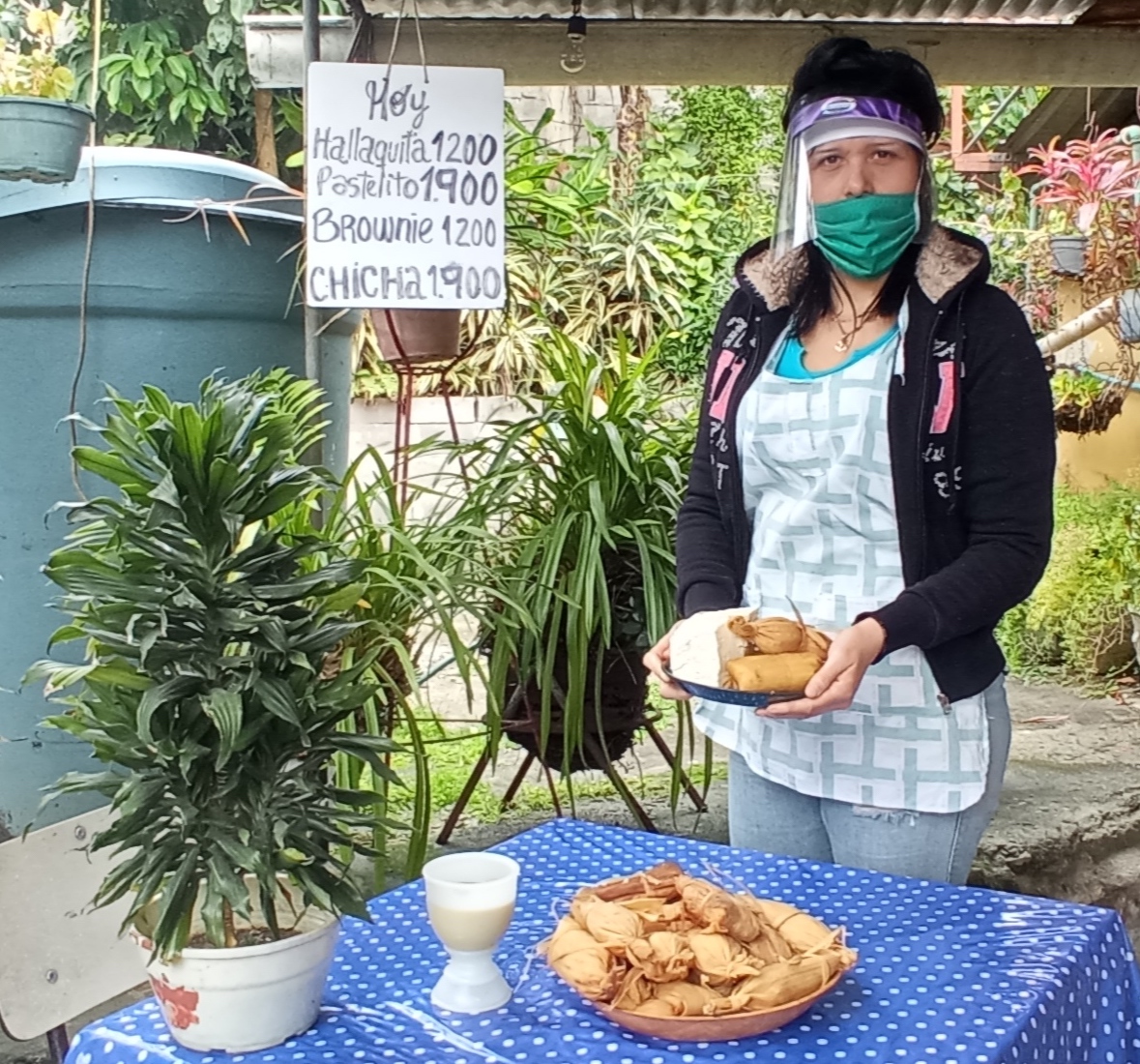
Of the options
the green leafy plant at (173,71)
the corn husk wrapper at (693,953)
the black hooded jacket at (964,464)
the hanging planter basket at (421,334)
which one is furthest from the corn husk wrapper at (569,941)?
the green leafy plant at (173,71)

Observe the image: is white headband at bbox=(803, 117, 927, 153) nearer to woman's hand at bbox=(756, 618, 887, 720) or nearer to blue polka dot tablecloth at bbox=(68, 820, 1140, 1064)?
woman's hand at bbox=(756, 618, 887, 720)

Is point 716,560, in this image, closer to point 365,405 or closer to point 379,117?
point 379,117

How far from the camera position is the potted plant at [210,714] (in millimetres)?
978

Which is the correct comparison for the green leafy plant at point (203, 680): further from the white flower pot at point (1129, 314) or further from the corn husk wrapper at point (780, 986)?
the white flower pot at point (1129, 314)

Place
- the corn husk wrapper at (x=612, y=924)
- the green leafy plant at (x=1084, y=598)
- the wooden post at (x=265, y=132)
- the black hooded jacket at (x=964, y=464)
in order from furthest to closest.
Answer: the wooden post at (x=265, y=132)
the green leafy plant at (x=1084, y=598)
the black hooded jacket at (x=964, y=464)
the corn husk wrapper at (x=612, y=924)

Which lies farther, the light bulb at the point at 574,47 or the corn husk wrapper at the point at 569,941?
the light bulb at the point at 574,47

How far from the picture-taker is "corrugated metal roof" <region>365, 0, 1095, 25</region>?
223 centimetres

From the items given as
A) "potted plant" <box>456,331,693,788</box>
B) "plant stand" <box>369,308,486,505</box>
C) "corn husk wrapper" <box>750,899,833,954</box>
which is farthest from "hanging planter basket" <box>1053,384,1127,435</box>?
"corn husk wrapper" <box>750,899,833,954</box>

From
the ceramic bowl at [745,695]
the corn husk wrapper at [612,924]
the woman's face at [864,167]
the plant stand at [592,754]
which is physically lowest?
the plant stand at [592,754]

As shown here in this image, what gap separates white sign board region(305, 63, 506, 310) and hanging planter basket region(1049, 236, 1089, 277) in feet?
10.8

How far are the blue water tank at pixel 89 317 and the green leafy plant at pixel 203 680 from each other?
142 centimetres

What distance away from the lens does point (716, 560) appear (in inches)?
67.6

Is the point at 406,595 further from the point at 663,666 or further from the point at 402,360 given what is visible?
the point at 663,666

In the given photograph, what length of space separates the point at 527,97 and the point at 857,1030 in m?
6.57
